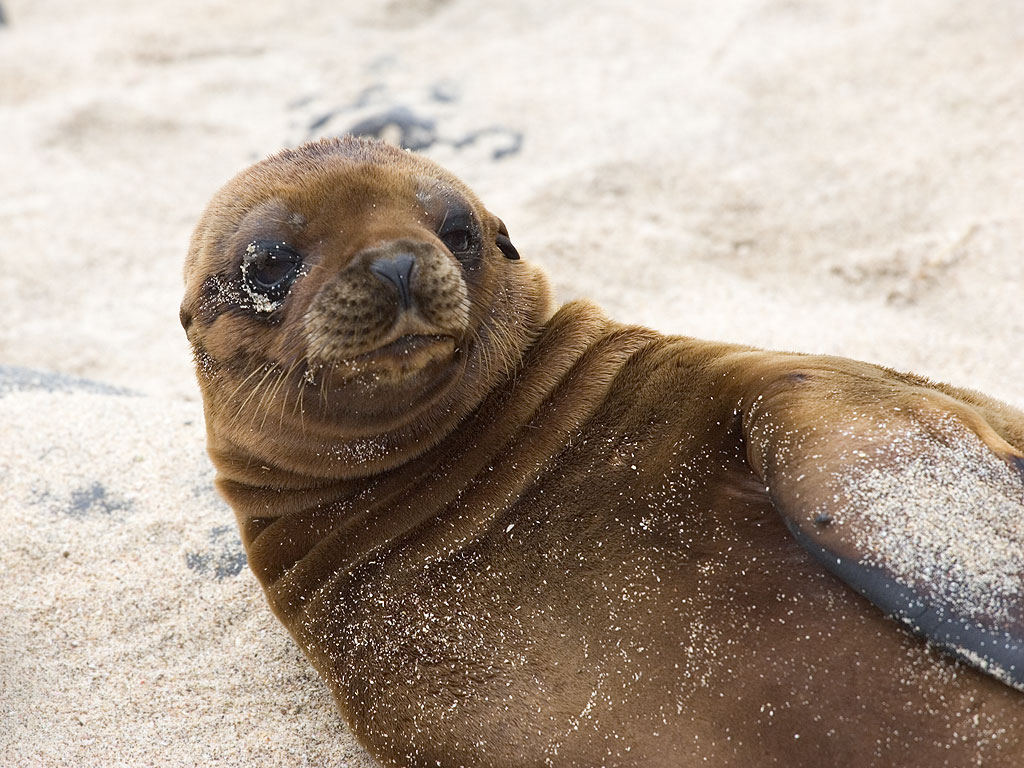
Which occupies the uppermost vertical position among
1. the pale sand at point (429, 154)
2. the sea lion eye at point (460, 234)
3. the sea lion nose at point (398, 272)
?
the sea lion nose at point (398, 272)

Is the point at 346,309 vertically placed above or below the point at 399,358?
above

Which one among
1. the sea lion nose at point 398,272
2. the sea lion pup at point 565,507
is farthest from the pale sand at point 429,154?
the sea lion nose at point 398,272

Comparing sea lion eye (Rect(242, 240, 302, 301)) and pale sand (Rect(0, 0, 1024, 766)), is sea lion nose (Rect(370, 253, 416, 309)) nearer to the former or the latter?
sea lion eye (Rect(242, 240, 302, 301))

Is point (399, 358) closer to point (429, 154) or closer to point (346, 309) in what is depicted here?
point (346, 309)

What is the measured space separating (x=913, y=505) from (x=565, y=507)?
844 mm

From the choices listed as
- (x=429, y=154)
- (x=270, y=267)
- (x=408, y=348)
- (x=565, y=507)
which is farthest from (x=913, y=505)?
(x=429, y=154)

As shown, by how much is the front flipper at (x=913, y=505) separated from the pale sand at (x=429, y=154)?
4.63 ft

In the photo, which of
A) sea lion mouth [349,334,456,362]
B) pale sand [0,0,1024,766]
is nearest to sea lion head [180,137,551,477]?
sea lion mouth [349,334,456,362]

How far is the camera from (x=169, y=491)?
3.88 meters

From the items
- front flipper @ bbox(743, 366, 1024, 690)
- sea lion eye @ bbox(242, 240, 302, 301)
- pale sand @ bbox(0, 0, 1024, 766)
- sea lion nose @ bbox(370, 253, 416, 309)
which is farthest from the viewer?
pale sand @ bbox(0, 0, 1024, 766)

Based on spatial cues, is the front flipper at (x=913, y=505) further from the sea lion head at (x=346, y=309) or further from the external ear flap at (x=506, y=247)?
the external ear flap at (x=506, y=247)

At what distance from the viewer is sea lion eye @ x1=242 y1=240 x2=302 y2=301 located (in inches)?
109

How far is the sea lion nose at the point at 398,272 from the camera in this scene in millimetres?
2561

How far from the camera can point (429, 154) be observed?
23.2 ft
